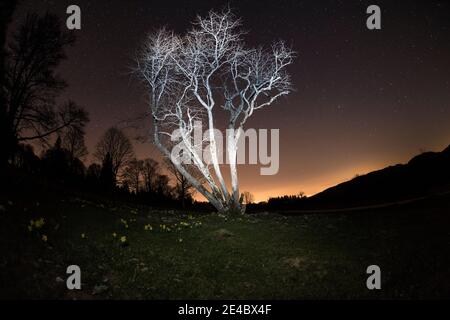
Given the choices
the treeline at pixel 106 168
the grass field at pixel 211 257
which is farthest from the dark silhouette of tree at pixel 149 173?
the grass field at pixel 211 257

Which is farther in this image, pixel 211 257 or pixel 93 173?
pixel 93 173

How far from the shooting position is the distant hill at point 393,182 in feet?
154

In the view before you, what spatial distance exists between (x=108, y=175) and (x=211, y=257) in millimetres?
44289

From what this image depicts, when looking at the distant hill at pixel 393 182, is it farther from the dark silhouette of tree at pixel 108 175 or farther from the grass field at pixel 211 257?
the grass field at pixel 211 257

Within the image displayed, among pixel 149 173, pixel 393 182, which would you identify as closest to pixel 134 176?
pixel 149 173

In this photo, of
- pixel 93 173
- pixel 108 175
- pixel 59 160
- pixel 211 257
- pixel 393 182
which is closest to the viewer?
pixel 211 257

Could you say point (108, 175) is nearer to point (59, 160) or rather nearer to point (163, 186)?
point (59, 160)

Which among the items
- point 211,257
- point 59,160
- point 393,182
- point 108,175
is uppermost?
point 59,160

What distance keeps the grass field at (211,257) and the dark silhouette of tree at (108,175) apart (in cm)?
3758

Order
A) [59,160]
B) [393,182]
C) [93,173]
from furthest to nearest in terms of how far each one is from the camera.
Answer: [93,173] < [393,182] < [59,160]

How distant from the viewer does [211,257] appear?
1140cm

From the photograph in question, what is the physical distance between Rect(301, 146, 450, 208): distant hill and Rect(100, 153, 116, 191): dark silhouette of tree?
2817 cm
